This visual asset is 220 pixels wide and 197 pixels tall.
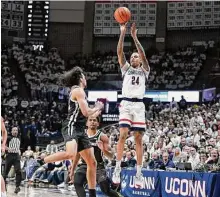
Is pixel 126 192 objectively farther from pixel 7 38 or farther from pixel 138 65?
pixel 7 38

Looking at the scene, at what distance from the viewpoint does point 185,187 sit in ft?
34.4

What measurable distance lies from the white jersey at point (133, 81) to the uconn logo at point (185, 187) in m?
2.97

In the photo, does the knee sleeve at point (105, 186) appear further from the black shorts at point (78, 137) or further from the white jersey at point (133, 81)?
the white jersey at point (133, 81)

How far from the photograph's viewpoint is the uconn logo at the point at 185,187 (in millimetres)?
10102

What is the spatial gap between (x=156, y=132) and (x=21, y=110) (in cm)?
1225

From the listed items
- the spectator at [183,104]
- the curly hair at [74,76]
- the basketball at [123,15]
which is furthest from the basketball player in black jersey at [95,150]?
the spectator at [183,104]

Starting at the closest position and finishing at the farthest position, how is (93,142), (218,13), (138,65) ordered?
1. (93,142)
2. (138,65)
3. (218,13)

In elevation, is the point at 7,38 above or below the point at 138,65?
above

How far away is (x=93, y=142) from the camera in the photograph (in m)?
7.66

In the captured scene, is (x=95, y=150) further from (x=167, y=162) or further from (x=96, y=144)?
(x=167, y=162)

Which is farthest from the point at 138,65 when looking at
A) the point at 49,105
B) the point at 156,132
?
the point at 49,105

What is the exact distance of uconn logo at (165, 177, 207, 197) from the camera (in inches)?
398

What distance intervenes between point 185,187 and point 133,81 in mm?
3444

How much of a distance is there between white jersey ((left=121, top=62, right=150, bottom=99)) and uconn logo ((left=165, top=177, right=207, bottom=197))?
297 centimetres
